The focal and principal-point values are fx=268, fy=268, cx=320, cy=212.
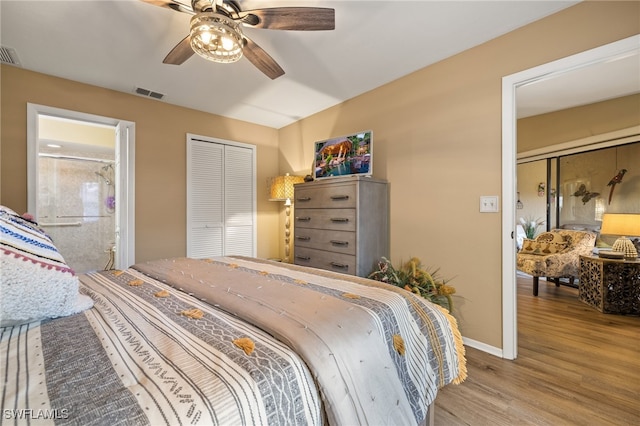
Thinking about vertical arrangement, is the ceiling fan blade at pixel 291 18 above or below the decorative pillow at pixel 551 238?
above

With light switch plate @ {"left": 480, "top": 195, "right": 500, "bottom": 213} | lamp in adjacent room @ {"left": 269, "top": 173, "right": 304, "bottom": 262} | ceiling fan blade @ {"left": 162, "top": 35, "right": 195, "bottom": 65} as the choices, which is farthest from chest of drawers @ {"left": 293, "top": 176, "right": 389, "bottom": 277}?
ceiling fan blade @ {"left": 162, "top": 35, "right": 195, "bottom": 65}

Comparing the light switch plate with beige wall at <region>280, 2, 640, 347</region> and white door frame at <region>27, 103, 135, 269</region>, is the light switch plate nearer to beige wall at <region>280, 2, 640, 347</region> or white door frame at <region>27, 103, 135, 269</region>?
beige wall at <region>280, 2, 640, 347</region>

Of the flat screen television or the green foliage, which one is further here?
the flat screen television

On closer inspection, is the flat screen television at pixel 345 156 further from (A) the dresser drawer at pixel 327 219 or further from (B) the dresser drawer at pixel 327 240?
(B) the dresser drawer at pixel 327 240

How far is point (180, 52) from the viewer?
1.84m

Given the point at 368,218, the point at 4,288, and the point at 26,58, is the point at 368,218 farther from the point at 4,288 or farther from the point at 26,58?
the point at 26,58

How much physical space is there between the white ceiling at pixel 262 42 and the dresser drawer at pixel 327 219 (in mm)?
1356

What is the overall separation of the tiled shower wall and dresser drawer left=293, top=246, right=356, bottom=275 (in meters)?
2.93

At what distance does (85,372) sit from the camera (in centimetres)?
61

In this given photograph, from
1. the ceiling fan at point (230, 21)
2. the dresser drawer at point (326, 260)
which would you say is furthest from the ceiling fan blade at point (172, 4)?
the dresser drawer at point (326, 260)

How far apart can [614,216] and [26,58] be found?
603 centimetres

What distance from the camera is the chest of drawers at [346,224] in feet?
8.31

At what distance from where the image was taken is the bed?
54cm

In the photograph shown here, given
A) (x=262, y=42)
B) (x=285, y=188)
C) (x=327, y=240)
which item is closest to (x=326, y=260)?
(x=327, y=240)
